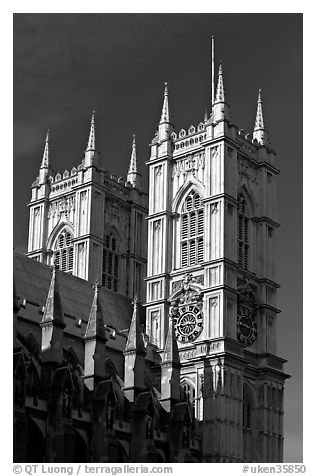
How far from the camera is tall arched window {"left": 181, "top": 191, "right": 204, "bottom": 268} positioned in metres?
76.2

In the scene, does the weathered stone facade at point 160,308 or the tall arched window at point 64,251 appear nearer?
the weathered stone facade at point 160,308

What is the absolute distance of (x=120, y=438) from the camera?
2515 inches

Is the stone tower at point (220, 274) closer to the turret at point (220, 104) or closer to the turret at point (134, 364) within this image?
the turret at point (220, 104)

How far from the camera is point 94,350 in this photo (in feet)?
210

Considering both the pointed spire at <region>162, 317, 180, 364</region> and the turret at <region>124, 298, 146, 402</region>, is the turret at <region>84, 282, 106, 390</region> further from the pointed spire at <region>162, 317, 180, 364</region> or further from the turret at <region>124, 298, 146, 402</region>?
the pointed spire at <region>162, 317, 180, 364</region>

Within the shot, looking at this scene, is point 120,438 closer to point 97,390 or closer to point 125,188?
point 97,390

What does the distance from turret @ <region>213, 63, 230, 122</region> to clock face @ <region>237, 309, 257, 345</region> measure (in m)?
13.8

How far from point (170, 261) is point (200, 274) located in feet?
10.7

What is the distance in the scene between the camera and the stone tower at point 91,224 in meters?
82.5

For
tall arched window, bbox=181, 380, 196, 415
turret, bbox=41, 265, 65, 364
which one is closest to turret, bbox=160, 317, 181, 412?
tall arched window, bbox=181, 380, 196, 415

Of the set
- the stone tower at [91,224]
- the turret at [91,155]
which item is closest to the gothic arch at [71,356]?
the stone tower at [91,224]

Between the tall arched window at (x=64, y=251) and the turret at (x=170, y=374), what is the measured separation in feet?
52.6
